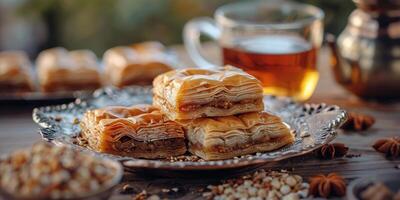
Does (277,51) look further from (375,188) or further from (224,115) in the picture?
(375,188)

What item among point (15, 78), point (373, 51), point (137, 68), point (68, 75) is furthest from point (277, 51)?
point (15, 78)

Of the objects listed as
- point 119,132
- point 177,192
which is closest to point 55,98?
point 119,132

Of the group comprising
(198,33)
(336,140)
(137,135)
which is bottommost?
(336,140)

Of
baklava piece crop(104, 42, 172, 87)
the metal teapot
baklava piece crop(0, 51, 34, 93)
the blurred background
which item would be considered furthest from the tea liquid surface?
the blurred background

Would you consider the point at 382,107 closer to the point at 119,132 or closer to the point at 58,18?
the point at 119,132

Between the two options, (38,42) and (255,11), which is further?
(38,42)

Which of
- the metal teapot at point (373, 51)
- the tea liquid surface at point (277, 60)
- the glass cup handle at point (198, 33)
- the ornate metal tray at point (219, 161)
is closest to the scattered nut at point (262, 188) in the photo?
the ornate metal tray at point (219, 161)
